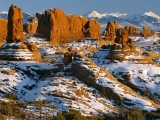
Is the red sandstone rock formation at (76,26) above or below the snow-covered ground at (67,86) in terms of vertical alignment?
above

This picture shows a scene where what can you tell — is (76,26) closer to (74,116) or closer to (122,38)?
(122,38)

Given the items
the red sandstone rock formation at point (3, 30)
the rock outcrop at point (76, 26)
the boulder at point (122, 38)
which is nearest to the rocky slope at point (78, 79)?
the boulder at point (122, 38)

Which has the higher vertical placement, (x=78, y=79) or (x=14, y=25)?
(x=14, y=25)

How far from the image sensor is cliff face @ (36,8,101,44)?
123062mm

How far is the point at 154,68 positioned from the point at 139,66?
2307mm

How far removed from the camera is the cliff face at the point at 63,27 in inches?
4845

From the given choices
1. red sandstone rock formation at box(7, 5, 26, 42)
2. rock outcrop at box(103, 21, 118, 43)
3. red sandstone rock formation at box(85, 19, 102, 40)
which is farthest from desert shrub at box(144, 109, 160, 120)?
rock outcrop at box(103, 21, 118, 43)

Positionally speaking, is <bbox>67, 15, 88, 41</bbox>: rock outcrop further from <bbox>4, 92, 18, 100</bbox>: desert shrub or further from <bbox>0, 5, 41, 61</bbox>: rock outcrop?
<bbox>4, 92, 18, 100</bbox>: desert shrub

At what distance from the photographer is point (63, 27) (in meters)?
130

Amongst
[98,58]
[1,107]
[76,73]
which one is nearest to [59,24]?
[98,58]

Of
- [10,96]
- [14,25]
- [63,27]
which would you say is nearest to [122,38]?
[14,25]

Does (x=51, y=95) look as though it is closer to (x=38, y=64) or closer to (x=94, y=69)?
(x=94, y=69)

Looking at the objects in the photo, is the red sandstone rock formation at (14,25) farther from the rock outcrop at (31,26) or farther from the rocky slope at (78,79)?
the rock outcrop at (31,26)

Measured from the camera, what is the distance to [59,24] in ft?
422
